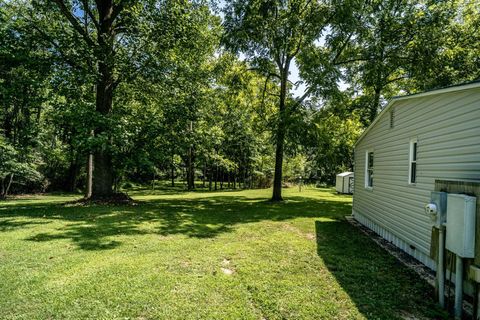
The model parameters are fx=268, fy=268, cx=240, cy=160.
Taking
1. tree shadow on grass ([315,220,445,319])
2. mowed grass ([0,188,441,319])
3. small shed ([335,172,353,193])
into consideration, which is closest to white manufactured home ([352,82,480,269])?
tree shadow on grass ([315,220,445,319])

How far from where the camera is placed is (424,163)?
5.02 m

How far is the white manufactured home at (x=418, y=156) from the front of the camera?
3873mm

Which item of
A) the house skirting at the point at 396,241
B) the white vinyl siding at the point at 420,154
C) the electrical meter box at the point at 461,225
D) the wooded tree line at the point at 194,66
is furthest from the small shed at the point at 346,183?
the electrical meter box at the point at 461,225

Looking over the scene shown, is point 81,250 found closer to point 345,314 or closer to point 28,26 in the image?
point 345,314

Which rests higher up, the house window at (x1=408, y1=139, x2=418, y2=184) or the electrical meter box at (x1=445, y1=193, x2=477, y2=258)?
the house window at (x1=408, y1=139, x2=418, y2=184)

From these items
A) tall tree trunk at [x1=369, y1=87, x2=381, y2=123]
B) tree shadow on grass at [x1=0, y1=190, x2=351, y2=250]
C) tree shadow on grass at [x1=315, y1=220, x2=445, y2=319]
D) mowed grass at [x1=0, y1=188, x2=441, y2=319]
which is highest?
tall tree trunk at [x1=369, y1=87, x2=381, y2=123]

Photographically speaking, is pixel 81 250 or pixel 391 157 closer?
pixel 81 250

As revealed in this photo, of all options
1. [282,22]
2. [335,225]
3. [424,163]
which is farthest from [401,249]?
[282,22]

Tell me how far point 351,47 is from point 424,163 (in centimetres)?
1102

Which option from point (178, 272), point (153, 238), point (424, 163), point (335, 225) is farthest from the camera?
point (335, 225)

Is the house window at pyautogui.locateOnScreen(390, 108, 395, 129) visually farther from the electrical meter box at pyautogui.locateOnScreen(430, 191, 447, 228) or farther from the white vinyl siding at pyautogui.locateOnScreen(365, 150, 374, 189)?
the electrical meter box at pyautogui.locateOnScreen(430, 191, 447, 228)

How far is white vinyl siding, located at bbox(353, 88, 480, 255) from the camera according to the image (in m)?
3.87

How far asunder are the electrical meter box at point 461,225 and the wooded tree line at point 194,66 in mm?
9391

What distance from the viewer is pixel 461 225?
307 centimetres
